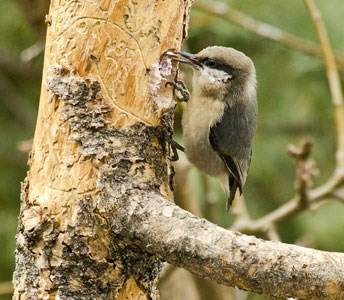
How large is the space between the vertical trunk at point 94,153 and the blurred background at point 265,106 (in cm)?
158

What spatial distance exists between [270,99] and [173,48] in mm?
1958

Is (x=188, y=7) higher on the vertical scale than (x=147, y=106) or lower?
higher

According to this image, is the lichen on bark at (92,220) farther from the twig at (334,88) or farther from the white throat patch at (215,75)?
the twig at (334,88)

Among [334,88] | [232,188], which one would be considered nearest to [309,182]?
[232,188]

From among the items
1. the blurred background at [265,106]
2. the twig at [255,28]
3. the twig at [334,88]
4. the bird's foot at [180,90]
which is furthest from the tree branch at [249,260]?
the blurred background at [265,106]

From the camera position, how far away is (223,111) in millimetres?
2674

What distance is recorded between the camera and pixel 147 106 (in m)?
1.98

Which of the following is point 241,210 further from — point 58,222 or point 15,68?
→ point 15,68

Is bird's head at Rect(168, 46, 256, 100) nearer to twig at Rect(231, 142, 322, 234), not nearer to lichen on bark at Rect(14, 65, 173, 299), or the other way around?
twig at Rect(231, 142, 322, 234)

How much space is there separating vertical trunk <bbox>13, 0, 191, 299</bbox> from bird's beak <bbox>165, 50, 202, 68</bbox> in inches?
3.3

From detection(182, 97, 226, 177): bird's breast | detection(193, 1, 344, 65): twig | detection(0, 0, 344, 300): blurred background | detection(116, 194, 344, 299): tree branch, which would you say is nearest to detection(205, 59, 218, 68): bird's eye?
detection(182, 97, 226, 177): bird's breast

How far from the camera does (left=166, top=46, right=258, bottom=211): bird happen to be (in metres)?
2.64

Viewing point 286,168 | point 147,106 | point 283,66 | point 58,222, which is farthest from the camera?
point 286,168

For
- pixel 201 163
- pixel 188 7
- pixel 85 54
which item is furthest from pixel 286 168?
pixel 85 54
